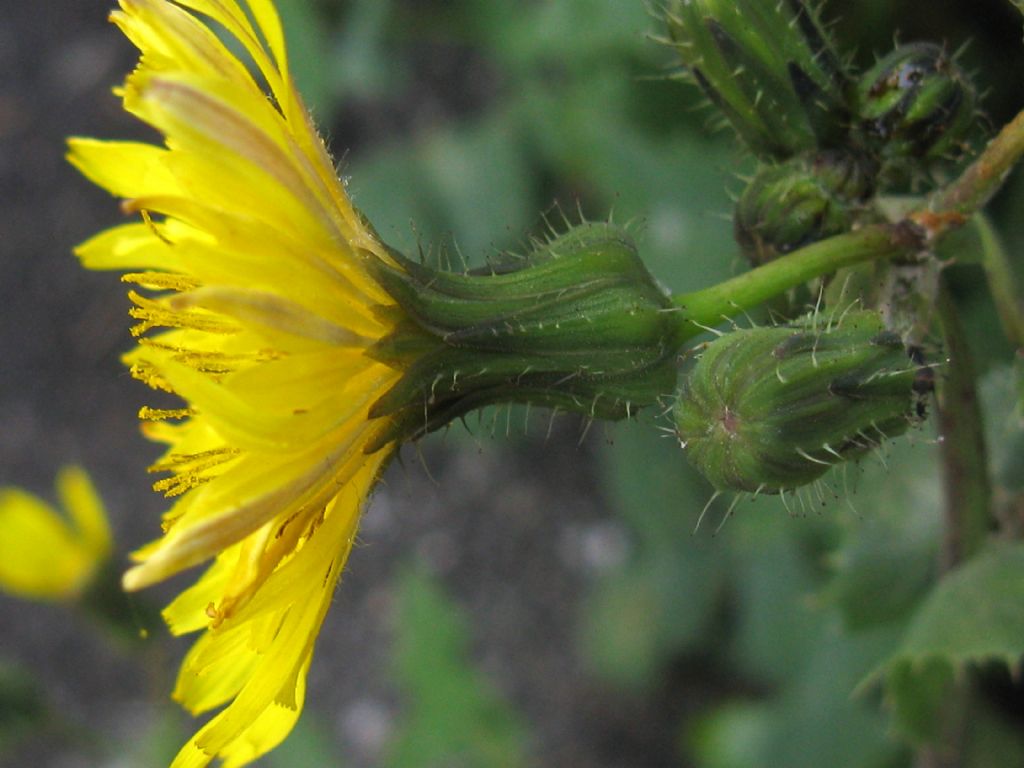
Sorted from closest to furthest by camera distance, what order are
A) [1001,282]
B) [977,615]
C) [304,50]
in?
[1001,282], [977,615], [304,50]

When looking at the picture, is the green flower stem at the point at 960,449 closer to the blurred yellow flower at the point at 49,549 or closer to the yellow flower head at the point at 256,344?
the yellow flower head at the point at 256,344

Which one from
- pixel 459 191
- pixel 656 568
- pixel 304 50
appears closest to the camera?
pixel 304 50

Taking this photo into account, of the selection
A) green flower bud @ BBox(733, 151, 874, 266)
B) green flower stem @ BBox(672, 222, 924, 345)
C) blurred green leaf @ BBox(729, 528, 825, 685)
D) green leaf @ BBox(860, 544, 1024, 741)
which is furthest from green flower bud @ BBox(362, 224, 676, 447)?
blurred green leaf @ BBox(729, 528, 825, 685)

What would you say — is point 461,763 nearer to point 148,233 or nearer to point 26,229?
point 148,233

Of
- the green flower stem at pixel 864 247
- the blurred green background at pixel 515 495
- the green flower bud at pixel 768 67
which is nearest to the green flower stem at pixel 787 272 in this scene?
the green flower stem at pixel 864 247

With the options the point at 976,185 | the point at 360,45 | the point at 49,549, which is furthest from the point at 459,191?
the point at 976,185

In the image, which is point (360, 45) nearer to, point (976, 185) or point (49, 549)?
point (49, 549)
